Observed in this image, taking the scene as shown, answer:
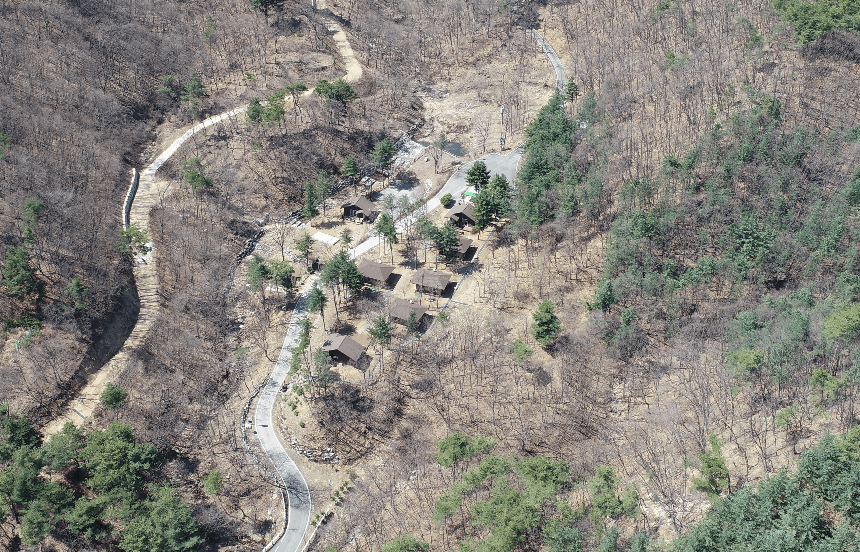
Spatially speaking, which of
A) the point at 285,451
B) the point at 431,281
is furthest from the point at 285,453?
the point at 431,281

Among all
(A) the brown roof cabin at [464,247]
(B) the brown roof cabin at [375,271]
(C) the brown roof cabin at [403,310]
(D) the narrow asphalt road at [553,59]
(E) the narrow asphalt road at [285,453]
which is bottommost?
(E) the narrow asphalt road at [285,453]

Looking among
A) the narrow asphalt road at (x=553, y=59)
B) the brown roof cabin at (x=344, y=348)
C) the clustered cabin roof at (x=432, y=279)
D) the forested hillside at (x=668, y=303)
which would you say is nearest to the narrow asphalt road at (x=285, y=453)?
the forested hillside at (x=668, y=303)

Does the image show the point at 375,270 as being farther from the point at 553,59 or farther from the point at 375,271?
the point at 553,59

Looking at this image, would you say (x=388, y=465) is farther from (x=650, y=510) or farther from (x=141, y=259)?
(x=141, y=259)

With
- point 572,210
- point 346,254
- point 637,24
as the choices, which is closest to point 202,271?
point 346,254

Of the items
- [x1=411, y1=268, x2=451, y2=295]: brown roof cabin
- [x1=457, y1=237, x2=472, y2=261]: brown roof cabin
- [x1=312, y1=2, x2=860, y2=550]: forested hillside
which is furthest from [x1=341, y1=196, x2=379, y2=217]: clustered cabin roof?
[x1=312, y1=2, x2=860, y2=550]: forested hillside

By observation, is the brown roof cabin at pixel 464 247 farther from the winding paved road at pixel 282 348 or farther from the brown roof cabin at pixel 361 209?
the brown roof cabin at pixel 361 209

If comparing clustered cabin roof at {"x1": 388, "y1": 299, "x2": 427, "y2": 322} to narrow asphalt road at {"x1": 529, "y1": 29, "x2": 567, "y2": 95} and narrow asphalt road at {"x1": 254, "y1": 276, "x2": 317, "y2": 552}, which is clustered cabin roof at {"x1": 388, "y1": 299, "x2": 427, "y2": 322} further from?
narrow asphalt road at {"x1": 529, "y1": 29, "x2": 567, "y2": 95}
